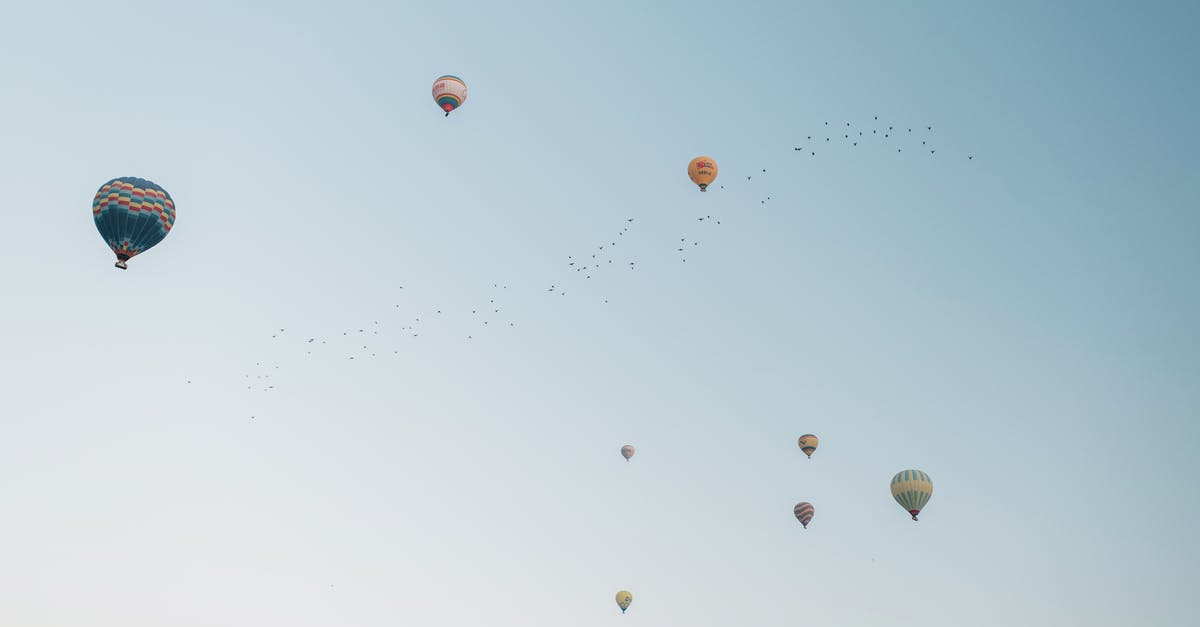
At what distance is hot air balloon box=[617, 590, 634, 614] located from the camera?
81.4 m

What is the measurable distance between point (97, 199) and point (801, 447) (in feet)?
162

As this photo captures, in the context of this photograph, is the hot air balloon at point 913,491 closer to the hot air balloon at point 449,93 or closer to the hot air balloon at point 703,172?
the hot air balloon at point 703,172

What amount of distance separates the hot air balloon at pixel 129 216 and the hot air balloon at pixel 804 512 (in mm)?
46782

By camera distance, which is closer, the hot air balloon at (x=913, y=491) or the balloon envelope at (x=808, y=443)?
the hot air balloon at (x=913, y=491)

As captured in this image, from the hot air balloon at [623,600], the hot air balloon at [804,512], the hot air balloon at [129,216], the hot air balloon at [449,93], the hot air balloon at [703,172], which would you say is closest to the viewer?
the hot air balloon at [129,216]

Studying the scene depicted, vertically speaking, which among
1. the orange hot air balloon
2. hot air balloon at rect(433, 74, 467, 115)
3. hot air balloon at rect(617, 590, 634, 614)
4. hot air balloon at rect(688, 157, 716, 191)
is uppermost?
hot air balloon at rect(433, 74, 467, 115)

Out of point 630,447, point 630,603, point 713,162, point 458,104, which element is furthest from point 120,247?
point 630,603

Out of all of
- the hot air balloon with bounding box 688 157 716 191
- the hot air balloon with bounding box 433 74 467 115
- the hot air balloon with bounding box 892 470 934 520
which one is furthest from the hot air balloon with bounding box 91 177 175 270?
the hot air balloon with bounding box 892 470 934 520

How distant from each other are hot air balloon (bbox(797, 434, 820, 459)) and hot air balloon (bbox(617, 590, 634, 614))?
19.9 m

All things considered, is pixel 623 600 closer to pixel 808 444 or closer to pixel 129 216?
pixel 808 444

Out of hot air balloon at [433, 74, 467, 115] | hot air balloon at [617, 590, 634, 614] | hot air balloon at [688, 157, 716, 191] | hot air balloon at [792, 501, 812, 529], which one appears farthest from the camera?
hot air balloon at [617, 590, 634, 614]

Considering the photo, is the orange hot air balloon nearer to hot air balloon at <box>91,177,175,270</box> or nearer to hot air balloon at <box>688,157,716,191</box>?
hot air balloon at <box>688,157,716,191</box>

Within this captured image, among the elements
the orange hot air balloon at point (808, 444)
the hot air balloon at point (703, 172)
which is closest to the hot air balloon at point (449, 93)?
the hot air balloon at point (703, 172)

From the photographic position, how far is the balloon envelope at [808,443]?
7362 cm
